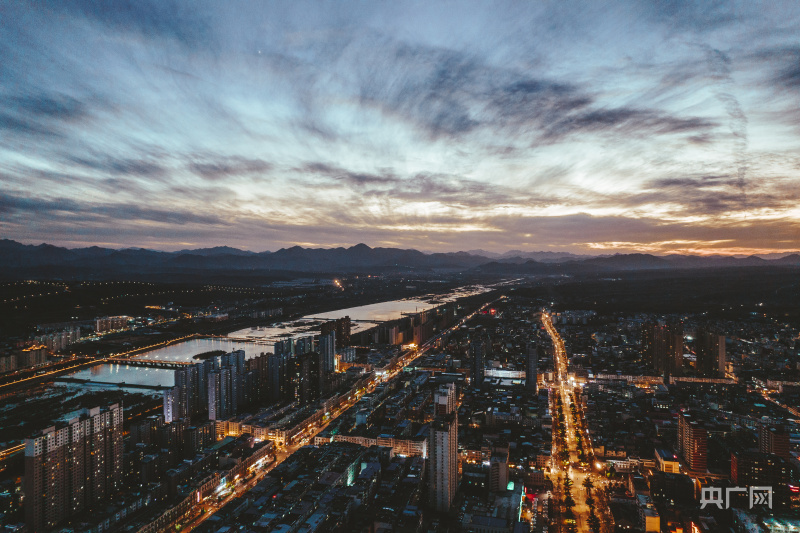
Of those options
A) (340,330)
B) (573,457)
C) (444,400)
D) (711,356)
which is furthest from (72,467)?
(711,356)

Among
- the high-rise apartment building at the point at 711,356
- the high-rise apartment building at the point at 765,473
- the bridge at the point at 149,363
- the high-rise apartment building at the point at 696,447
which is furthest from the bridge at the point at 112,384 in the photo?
the high-rise apartment building at the point at 711,356

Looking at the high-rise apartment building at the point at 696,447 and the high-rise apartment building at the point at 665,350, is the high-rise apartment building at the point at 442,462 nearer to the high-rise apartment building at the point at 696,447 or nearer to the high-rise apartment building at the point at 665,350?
the high-rise apartment building at the point at 696,447

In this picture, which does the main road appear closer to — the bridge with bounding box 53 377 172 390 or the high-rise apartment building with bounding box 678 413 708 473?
the high-rise apartment building with bounding box 678 413 708 473

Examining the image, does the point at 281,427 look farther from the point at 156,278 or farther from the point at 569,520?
the point at 156,278

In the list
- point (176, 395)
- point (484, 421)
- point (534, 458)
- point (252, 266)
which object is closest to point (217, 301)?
point (176, 395)

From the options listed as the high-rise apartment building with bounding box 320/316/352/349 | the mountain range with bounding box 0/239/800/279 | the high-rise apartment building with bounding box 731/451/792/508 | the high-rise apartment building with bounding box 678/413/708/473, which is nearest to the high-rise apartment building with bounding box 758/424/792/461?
the high-rise apartment building with bounding box 731/451/792/508
